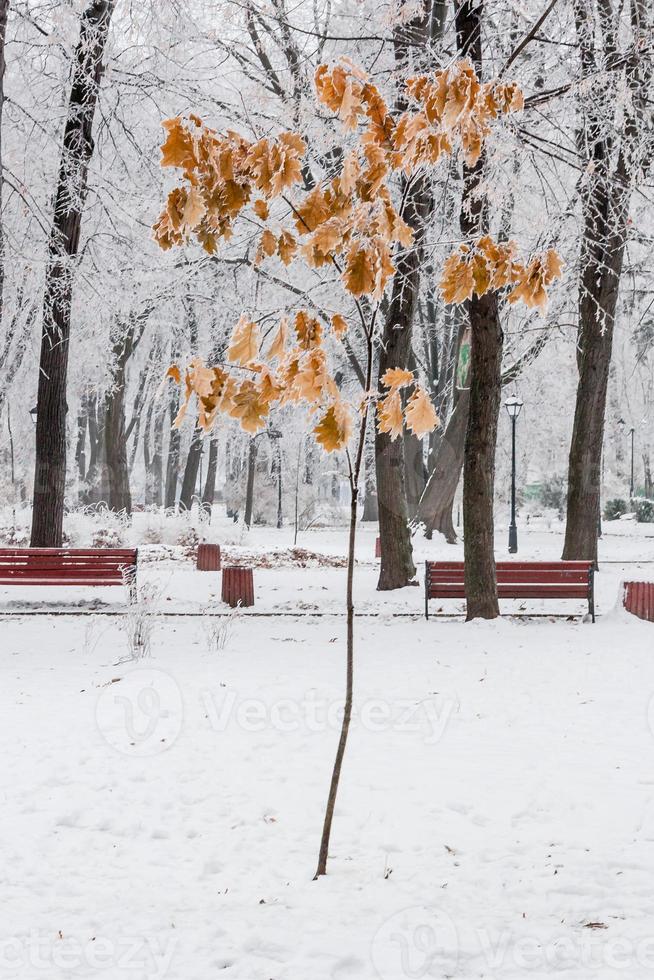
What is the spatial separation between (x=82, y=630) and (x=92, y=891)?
6488 mm

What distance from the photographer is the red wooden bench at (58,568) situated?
1115 centimetres

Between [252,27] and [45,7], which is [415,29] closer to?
[252,27]

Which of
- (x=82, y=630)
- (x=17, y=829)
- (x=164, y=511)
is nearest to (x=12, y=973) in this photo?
(x=17, y=829)

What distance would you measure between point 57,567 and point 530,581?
6132 millimetres

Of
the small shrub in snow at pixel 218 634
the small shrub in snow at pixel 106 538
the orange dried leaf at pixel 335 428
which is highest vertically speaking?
the orange dried leaf at pixel 335 428

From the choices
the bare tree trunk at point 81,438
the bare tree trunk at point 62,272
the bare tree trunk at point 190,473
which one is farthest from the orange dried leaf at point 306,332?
the bare tree trunk at point 81,438

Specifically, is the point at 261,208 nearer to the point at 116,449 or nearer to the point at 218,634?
the point at 218,634

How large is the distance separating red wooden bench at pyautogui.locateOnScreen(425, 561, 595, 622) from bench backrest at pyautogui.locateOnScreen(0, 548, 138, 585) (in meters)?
4.12

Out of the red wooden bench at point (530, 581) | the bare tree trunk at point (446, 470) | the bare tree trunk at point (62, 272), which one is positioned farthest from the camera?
the bare tree trunk at point (446, 470)

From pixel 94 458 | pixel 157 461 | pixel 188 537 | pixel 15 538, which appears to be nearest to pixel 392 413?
pixel 15 538

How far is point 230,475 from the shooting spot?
40.9 metres

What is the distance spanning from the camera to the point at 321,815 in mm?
4457

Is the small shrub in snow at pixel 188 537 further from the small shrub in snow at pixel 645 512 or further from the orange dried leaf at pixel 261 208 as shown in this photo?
the small shrub in snow at pixel 645 512

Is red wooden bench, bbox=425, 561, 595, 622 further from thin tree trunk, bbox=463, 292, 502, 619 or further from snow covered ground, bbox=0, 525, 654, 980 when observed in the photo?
snow covered ground, bbox=0, 525, 654, 980
